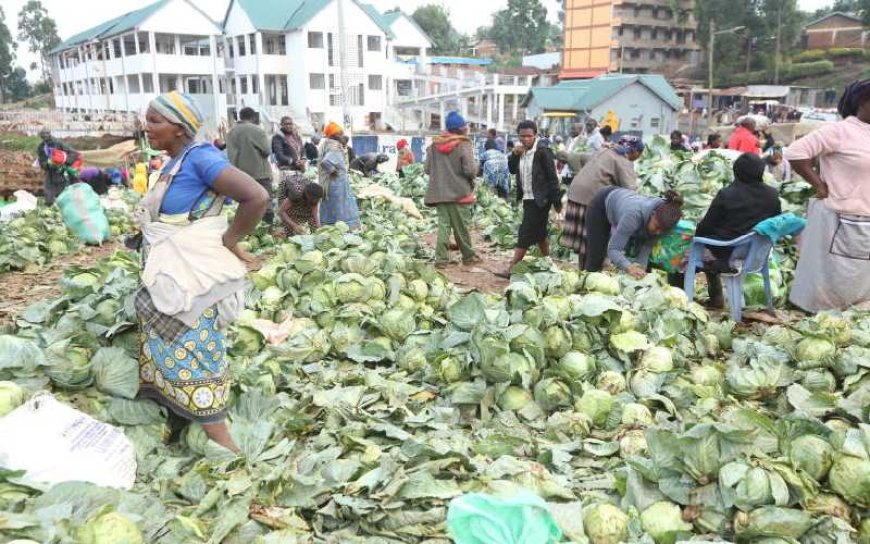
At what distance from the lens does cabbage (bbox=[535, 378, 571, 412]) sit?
132 inches

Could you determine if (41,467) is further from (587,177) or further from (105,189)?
(105,189)

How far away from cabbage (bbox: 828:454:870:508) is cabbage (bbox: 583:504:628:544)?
829 mm

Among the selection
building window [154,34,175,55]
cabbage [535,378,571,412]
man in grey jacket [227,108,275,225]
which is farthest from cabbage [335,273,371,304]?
building window [154,34,175,55]

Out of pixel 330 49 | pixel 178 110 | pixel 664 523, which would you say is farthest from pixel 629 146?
pixel 330 49

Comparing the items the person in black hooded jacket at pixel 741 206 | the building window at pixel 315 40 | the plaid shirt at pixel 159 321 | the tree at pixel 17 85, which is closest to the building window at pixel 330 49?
the building window at pixel 315 40

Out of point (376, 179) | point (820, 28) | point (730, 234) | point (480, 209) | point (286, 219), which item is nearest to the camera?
point (730, 234)

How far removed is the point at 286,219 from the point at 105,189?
573cm

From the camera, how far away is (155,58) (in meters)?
36.2

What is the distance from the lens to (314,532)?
2.33 m

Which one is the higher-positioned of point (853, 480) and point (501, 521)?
point (501, 521)

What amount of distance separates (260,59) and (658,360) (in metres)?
36.0

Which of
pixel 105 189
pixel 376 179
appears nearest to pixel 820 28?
pixel 376 179

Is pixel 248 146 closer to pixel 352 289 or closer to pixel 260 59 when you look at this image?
pixel 352 289

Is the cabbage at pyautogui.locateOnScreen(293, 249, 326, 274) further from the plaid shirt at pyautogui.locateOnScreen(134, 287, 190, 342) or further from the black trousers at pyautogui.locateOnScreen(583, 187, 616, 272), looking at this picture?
the plaid shirt at pyautogui.locateOnScreen(134, 287, 190, 342)
